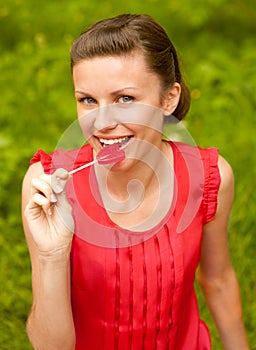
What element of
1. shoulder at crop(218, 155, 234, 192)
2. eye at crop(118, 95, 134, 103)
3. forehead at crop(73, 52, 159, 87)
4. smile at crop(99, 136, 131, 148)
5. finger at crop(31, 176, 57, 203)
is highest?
forehead at crop(73, 52, 159, 87)

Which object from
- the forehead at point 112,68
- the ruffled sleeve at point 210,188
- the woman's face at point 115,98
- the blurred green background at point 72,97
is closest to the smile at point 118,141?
the woman's face at point 115,98

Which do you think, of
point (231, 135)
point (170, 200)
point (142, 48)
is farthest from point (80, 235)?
point (231, 135)

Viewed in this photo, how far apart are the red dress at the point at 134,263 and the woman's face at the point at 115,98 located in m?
0.18

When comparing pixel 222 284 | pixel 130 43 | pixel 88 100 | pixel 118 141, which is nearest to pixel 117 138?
pixel 118 141

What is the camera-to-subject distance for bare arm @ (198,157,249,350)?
6.40 ft

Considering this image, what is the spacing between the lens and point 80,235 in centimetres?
172

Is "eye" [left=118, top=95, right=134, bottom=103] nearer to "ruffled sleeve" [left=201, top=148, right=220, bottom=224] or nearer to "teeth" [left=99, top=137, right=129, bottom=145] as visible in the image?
"teeth" [left=99, top=137, right=129, bottom=145]

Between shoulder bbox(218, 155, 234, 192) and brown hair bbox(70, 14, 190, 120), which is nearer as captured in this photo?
brown hair bbox(70, 14, 190, 120)

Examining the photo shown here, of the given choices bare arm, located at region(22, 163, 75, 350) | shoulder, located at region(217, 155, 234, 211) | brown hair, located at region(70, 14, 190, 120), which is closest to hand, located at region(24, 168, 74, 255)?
bare arm, located at region(22, 163, 75, 350)

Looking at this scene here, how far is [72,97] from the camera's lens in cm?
377

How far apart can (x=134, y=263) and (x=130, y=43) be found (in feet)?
1.73

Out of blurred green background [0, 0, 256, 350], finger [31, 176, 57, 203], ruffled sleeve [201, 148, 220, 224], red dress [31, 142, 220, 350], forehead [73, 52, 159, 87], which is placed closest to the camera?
finger [31, 176, 57, 203]

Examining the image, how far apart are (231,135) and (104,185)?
5.81ft

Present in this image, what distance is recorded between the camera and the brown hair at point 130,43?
1.63 meters
